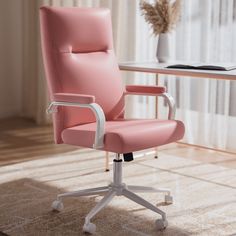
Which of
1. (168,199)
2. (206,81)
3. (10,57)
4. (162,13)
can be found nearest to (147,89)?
(168,199)

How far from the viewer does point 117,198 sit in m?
2.96

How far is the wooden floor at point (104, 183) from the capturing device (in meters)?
2.57

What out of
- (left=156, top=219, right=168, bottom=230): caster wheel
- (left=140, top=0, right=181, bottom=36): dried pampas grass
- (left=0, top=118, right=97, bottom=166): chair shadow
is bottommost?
(left=156, top=219, right=168, bottom=230): caster wheel

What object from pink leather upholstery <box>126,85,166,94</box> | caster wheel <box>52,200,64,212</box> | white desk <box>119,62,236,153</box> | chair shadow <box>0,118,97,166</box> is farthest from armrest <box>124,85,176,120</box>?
chair shadow <box>0,118,97,166</box>

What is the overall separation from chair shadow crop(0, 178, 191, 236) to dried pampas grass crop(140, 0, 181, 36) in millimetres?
1231

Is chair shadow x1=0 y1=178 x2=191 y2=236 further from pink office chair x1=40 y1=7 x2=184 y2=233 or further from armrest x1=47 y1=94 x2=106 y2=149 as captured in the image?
armrest x1=47 y1=94 x2=106 y2=149

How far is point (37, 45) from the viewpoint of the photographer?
5.14m

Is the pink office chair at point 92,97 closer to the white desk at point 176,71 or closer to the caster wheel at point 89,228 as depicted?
the caster wheel at point 89,228

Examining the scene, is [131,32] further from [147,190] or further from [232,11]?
[147,190]

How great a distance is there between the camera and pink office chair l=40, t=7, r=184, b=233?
8.00 ft

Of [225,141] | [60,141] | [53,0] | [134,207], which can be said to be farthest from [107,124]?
[53,0]

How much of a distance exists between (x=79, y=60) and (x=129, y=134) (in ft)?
1.92

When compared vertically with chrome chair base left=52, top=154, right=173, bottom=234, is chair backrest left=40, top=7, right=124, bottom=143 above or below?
above

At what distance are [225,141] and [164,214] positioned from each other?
5.20 ft
